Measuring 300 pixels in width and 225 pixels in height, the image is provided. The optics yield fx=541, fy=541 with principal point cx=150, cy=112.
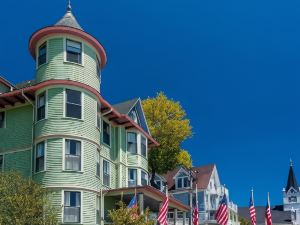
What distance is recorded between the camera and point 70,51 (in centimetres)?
3328

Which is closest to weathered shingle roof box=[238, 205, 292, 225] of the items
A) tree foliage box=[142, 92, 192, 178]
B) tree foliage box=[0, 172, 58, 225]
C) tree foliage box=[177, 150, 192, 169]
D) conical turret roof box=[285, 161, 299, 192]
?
conical turret roof box=[285, 161, 299, 192]

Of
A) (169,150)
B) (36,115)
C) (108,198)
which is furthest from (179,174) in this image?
(36,115)

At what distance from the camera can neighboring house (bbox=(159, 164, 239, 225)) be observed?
77.7 meters

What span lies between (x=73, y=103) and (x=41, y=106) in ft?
6.58

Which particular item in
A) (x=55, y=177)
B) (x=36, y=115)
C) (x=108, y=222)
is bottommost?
(x=108, y=222)

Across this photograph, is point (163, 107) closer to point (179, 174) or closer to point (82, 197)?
point (179, 174)

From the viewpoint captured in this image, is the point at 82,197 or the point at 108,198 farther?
the point at 108,198

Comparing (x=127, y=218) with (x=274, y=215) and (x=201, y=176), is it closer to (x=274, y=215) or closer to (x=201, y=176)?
(x=201, y=176)

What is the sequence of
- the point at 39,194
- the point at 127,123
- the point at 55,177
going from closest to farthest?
the point at 39,194 → the point at 55,177 → the point at 127,123

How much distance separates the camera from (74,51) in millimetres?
33406

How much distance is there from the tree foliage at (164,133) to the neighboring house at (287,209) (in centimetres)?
6444

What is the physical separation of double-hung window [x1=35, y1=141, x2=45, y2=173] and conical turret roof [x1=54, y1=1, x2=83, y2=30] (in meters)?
7.51

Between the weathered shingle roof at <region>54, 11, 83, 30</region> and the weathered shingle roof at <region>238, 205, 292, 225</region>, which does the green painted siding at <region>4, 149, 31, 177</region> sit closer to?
the weathered shingle roof at <region>54, 11, 83, 30</region>

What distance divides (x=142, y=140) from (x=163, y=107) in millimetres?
19967
